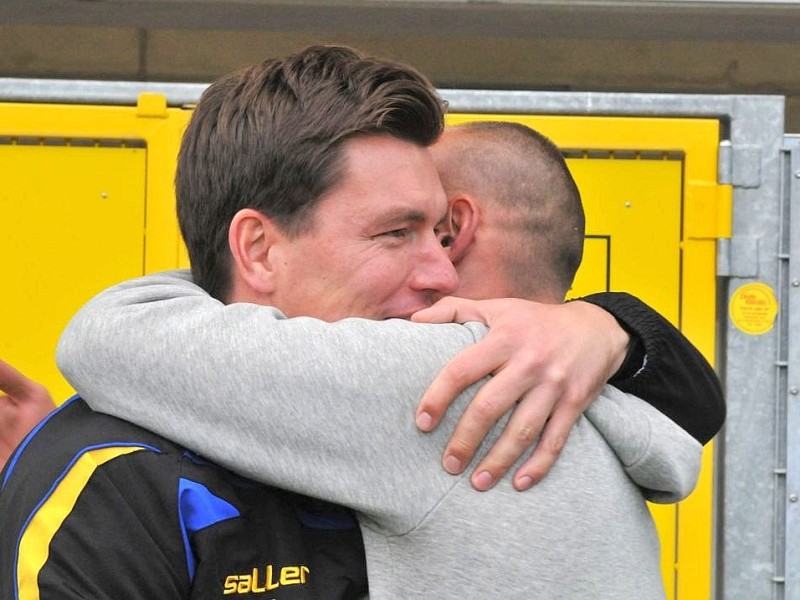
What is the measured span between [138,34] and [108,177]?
293 centimetres

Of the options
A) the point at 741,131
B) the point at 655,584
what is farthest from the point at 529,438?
the point at 741,131

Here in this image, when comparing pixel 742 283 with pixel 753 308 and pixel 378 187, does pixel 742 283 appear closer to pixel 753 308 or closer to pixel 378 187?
pixel 753 308

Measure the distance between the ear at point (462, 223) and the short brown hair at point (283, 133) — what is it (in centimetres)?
20

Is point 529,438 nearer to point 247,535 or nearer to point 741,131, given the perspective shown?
point 247,535

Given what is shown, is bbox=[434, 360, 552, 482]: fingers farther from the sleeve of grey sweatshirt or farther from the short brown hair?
the short brown hair

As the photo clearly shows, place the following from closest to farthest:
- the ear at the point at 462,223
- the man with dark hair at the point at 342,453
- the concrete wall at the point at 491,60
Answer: the man with dark hair at the point at 342,453 → the ear at the point at 462,223 → the concrete wall at the point at 491,60

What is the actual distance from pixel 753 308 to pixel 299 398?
1.43 metres

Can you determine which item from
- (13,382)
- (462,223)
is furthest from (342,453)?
(13,382)

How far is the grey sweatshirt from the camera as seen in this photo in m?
1.44

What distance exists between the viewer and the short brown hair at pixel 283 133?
5.77 ft

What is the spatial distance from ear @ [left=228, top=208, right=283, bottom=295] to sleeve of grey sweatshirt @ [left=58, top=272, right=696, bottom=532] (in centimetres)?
22

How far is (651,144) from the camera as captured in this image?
2609 mm

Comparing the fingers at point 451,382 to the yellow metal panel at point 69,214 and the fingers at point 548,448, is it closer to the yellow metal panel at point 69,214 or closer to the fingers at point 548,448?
the fingers at point 548,448

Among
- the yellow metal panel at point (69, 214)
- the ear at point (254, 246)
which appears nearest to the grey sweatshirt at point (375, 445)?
the ear at point (254, 246)
